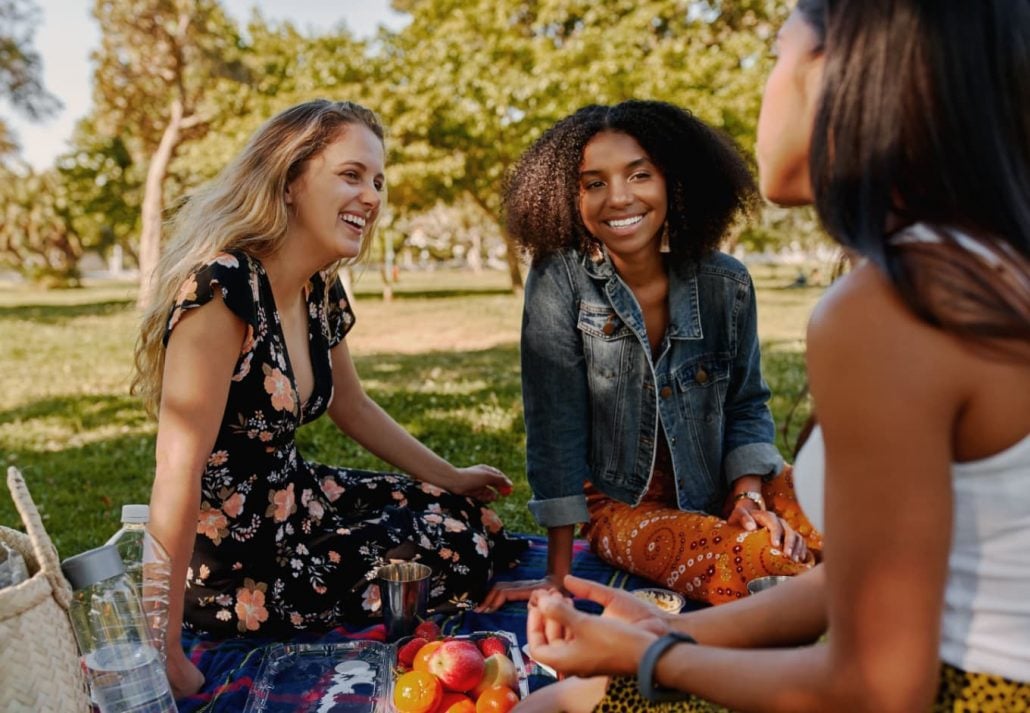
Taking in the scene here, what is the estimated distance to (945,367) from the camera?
1145mm

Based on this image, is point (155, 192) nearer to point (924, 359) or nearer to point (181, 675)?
point (181, 675)

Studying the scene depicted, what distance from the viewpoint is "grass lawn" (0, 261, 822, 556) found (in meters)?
5.72

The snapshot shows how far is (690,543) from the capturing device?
334 centimetres

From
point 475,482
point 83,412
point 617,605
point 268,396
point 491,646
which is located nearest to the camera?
point 617,605

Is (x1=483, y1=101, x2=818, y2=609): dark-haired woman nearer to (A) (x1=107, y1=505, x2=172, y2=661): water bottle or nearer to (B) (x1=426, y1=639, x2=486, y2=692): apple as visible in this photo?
(B) (x1=426, y1=639, x2=486, y2=692): apple

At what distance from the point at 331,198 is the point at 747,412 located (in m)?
1.99

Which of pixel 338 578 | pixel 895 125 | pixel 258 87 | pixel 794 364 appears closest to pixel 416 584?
pixel 338 578

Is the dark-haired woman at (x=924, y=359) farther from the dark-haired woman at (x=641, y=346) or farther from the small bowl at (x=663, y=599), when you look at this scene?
the dark-haired woman at (x=641, y=346)

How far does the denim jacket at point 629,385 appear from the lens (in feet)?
11.4

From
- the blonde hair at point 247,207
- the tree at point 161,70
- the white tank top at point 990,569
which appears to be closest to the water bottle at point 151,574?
the blonde hair at point 247,207

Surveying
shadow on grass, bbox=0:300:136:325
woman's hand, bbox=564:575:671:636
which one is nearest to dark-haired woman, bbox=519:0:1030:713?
woman's hand, bbox=564:575:671:636

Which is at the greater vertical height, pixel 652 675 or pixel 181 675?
pixel 652 675

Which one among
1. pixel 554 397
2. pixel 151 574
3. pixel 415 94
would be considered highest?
pixel 415 94

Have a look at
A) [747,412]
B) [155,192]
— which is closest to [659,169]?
[747,412]
